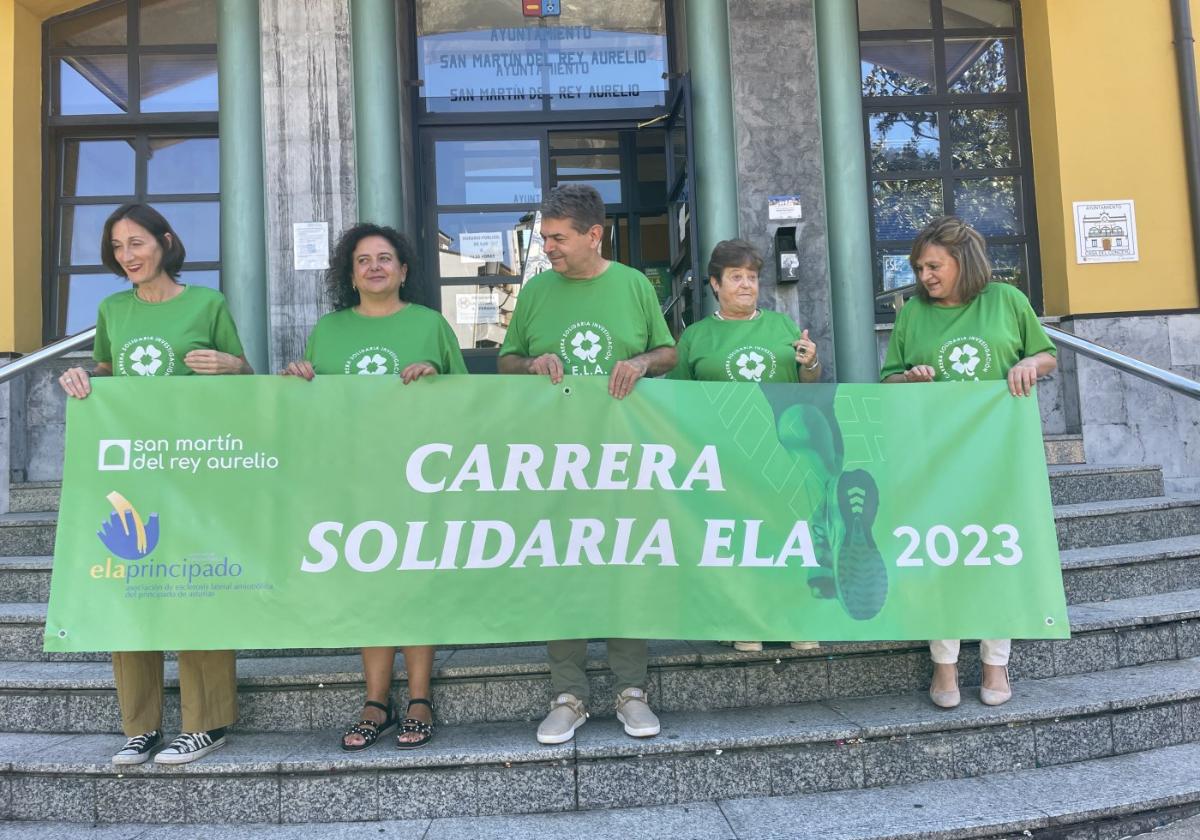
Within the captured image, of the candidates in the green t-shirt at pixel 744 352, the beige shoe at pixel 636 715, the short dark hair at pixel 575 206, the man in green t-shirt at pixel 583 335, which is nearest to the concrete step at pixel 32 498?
the man in green t-shirt at pixel 583 335

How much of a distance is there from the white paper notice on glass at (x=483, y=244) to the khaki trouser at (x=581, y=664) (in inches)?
154

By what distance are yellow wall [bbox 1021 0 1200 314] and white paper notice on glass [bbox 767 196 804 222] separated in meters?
2.13

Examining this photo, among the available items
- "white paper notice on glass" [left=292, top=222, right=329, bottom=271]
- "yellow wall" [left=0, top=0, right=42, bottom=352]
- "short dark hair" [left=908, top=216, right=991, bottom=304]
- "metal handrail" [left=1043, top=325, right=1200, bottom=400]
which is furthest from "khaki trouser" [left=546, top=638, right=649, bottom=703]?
"yellow wall" [left=0, top=0, right=42, bottom=352]

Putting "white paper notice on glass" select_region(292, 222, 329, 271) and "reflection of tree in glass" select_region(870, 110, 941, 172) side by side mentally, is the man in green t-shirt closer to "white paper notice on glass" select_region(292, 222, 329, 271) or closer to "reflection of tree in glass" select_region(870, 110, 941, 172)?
"white paper notice on glass" select_region(292, 222, 329, 271)

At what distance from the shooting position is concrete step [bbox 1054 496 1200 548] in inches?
179

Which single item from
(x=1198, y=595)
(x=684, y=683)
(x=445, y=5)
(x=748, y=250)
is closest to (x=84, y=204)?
(x=445, y=5)

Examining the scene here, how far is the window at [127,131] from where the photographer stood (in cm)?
652

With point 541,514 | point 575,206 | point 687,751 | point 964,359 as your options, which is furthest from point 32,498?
point 964,359

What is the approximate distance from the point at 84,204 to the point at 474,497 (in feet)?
17.6

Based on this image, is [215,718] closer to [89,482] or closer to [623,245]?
[89,482]

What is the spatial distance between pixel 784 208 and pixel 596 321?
305cm

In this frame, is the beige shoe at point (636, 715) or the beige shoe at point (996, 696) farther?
the beige shoe at point (996, 696)

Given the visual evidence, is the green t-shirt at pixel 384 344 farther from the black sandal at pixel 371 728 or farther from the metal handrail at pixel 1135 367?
the metal handrail at pixel 1135 367

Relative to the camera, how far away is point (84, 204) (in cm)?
657
